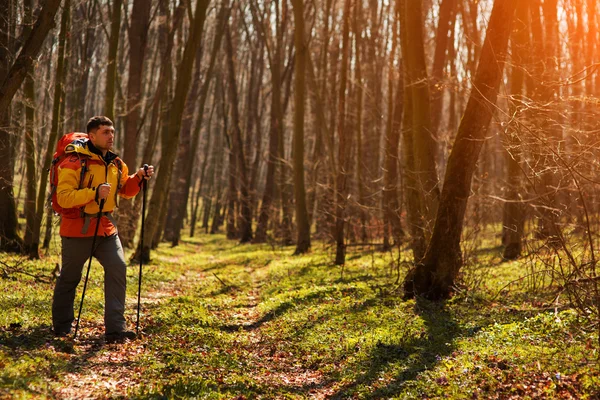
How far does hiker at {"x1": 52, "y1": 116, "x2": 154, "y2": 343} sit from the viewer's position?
6.89 metres

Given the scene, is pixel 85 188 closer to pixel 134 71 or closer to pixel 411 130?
pixel 411 130

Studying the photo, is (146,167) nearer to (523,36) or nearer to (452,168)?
(452,168)

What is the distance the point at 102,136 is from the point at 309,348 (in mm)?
4025

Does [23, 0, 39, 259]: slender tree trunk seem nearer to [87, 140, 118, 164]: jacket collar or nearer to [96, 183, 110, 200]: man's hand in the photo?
[87, 140, 118, 164]: jacket collar

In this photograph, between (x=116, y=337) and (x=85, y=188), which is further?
(x=116, y=337)

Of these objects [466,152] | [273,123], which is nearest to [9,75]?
[466,152]

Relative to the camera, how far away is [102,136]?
23.4 ft

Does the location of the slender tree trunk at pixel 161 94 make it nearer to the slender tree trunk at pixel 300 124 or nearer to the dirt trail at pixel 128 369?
the slender tree trunk at pixel 300 124

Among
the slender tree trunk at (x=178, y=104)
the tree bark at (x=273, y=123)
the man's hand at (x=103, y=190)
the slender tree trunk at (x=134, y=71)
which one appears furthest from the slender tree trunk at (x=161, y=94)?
the man's hand at (x=103, y=190)

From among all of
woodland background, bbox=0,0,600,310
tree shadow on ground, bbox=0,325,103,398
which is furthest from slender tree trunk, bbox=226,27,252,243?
tree shadow on ground, bbox=0,325,103,398

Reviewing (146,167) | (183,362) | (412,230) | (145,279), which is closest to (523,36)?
(412,230)

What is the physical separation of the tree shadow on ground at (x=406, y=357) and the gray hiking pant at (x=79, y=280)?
2.92 m

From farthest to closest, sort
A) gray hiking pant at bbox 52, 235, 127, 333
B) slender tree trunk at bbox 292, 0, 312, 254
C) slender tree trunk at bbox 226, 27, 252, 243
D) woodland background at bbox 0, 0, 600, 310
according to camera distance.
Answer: slender tree trunk at bbox 226, 27, 252, 243, slender tree trunk at bbox 292, 0, 312, 254, woodland background at bbox 0, 0, 600, 310, gray hiking pant at bbox 52, 235, 127, 333

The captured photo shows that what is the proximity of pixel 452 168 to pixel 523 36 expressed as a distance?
9657 mm
